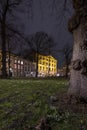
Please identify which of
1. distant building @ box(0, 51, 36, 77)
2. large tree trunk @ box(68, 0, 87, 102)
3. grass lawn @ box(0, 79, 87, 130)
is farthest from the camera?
distant building @ box(0, 51, 36, 77)

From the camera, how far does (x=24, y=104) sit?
7.27 metres

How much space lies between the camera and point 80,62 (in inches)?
270

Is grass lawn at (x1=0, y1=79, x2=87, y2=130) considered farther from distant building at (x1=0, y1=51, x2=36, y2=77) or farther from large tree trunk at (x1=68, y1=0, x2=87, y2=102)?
distant building at (x1=0, y1=51, x2=36, y2=77)

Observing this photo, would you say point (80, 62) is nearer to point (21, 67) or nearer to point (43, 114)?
point (43, 114)

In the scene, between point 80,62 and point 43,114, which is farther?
point 80,62

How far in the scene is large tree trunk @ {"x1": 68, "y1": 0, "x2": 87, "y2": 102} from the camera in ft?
22.2

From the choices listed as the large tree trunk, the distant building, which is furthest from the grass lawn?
the distant building

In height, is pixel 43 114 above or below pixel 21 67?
below

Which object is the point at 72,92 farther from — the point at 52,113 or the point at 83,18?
the point at 83,18

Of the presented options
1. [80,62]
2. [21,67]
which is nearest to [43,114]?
[80,62]

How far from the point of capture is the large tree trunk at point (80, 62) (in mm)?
6770

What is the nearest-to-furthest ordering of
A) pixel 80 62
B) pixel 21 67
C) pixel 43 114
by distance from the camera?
1. pixel 43 114
2. pixel 80 62
3. pixel 21 67

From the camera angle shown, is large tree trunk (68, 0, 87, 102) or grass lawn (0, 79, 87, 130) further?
large tree trunk (68, 0, 87, 102)

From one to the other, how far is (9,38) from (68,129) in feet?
83.1
